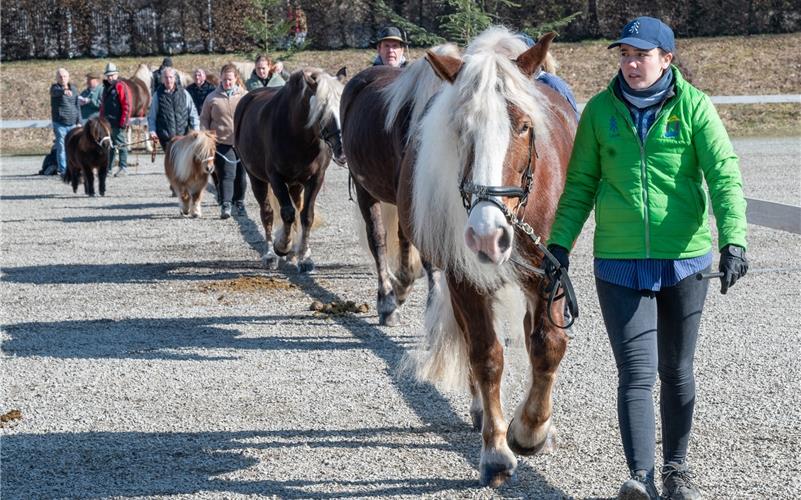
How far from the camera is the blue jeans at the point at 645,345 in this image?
13.8 ft

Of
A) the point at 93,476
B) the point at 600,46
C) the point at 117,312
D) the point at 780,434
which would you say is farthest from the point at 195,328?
the point at 600,46

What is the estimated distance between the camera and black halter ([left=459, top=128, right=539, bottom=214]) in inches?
161

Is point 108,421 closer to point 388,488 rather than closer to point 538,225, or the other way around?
point 388,488

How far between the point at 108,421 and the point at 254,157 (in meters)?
5.91

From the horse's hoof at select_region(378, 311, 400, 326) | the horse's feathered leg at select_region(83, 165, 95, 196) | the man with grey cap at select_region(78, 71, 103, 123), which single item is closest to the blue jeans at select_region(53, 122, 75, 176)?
the man with grey cap at select_region(78, 71, 103, 123)

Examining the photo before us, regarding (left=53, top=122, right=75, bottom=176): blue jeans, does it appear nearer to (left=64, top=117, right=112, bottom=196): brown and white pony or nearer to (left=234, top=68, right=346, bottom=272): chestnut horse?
(left=64, top=117, right=112, bottom=196): brown and white pony

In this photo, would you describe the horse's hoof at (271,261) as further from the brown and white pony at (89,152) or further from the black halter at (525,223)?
the brown and white pony at (89,152)

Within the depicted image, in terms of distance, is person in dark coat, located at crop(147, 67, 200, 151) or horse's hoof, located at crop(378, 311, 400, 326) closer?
horse's hoof, located at crop(378, 311, 400, 326)

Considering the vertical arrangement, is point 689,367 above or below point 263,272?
above

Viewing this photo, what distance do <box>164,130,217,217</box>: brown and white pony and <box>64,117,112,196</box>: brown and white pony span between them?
3.43 meters

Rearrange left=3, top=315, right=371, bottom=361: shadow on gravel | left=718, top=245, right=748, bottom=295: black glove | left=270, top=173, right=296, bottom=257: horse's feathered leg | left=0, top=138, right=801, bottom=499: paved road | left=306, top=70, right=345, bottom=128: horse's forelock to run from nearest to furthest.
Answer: left=718, top=245, right=748, bottom=295: black glove
left=0, top=138, right=801, bottom=499: paved road
left=3, top=315, right=371, bottom=361: shadow on gravel
left=306, top=70, right=345, bottom=128: horse's forelock
left=270, top=173, right=296, bottom=257: horse's feathered leg

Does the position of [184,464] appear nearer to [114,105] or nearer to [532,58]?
[532,58]

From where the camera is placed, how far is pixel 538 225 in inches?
195

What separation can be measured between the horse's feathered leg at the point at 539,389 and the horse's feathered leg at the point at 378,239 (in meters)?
3.52
